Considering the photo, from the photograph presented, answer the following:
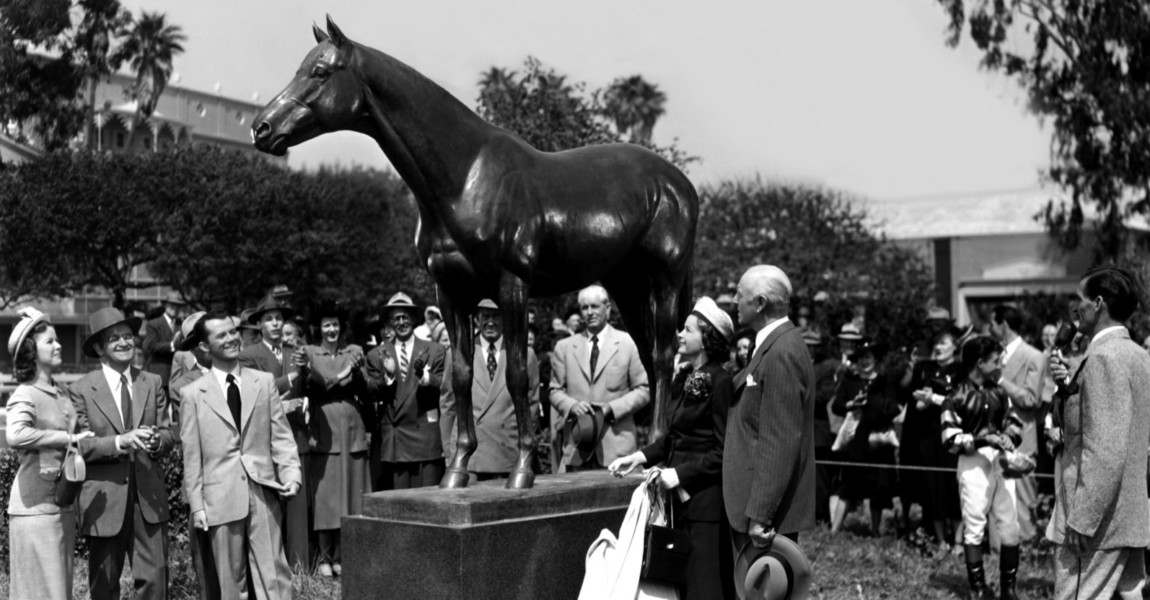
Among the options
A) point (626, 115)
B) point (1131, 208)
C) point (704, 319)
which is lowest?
point (704, 319)

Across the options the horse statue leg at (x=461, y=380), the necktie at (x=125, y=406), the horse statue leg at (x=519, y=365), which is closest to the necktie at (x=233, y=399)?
the necktie at (x=125, y=406)

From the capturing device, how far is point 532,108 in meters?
18.3

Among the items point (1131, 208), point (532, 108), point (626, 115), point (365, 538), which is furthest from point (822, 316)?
point (626, 115)

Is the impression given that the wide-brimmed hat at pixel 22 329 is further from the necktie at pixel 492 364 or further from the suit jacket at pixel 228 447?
the necktie at pixel 492 364

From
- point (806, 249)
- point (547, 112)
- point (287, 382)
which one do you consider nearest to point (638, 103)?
point (806, 249)

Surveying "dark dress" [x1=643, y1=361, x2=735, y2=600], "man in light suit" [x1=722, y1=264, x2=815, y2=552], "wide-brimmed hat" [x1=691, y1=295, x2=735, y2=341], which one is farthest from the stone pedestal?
"wide-brimmed hat" [x1=691, y1=295, x2=735, y2=341]

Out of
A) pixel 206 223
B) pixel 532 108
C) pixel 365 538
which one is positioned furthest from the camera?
pixel 206 223

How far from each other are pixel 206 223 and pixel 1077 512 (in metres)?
36.9

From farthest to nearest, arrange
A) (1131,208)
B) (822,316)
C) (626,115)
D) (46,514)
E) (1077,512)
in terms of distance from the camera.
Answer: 1. (626,115)
2. (1131,208)
3. (822,316)
4. (46,514)
5. (1077,512)

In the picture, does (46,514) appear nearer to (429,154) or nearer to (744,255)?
(429,154)

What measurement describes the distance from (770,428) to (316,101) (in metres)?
2.60

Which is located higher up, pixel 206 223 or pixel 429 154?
pixel 206 223

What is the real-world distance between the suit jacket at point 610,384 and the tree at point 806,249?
18978 mm

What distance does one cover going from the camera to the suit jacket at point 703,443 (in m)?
5.97
